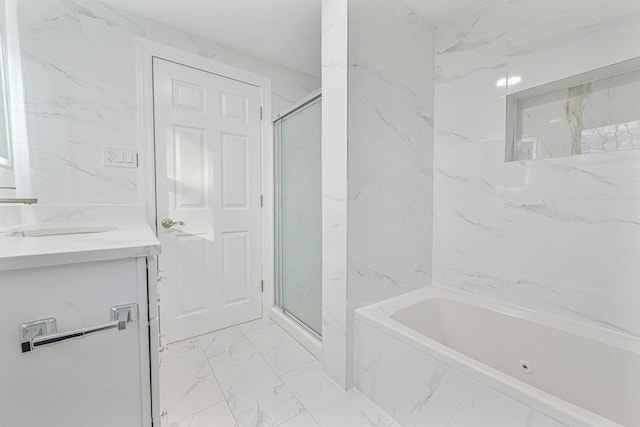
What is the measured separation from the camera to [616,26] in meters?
1.14

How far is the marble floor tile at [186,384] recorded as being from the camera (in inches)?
49.9

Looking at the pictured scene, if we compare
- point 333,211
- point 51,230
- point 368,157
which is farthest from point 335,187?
point 51,230

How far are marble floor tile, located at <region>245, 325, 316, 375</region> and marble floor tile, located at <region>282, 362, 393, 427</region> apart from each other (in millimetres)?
87

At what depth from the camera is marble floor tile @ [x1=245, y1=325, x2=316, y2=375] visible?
1605 millimetres

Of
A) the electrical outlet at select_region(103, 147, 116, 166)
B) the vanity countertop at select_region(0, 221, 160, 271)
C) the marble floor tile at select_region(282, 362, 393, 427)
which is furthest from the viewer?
the electrical outlet at select_region(103, 147, 116, 166)

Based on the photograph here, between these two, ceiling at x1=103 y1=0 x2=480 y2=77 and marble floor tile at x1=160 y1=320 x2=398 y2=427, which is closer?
marble floor tile at x1=160 y1=320 x2=398 y2=427

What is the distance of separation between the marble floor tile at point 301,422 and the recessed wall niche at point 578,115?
1.70 metres

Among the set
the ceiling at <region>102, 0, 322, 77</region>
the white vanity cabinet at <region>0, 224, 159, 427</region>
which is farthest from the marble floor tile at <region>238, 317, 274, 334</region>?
the ceiling at <region>102, 0, 322, 77</region>

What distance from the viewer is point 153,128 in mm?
1711

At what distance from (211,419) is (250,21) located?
2.26 m

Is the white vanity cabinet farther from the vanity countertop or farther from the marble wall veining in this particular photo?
the marble wall veining

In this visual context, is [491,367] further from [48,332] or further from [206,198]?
[206,198]

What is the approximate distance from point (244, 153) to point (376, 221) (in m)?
1.20

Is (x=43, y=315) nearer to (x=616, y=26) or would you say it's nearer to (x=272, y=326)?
(x=272, y=326)
